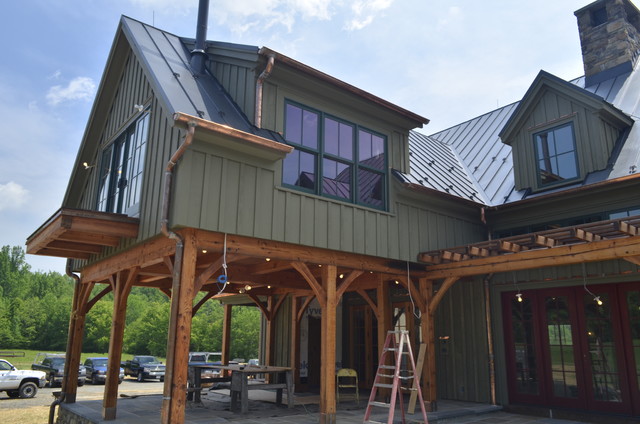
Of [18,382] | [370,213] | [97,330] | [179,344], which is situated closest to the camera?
[179,344]

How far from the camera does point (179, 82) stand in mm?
7734

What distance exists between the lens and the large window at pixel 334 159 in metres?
8.08

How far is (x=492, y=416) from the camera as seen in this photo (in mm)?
8922

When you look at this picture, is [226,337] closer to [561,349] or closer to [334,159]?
[334,159]

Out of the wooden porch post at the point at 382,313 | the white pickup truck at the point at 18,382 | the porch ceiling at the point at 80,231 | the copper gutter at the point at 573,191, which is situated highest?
the copper gutter at the point at 573,191

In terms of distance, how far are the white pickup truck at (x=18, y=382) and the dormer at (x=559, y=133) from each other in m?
16.2

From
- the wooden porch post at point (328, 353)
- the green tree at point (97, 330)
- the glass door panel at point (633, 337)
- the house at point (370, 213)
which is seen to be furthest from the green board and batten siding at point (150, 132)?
the green tree at point (97, 330)

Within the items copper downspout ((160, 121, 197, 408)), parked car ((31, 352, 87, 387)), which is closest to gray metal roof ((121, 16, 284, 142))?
copper downspout ((160, 121, 197, 408))

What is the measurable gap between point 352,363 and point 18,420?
8.17 meters

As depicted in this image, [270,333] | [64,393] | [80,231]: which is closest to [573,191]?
[80,231]

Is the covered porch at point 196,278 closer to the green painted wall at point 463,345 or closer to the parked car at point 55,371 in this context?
the green painted wall at point 463,345

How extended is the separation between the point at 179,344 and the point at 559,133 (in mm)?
8759

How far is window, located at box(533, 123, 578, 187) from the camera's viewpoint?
986cm

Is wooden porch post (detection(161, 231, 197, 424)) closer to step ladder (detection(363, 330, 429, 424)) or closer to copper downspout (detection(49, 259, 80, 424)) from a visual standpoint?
step ladder (detection(363, 330, 429, 424))
